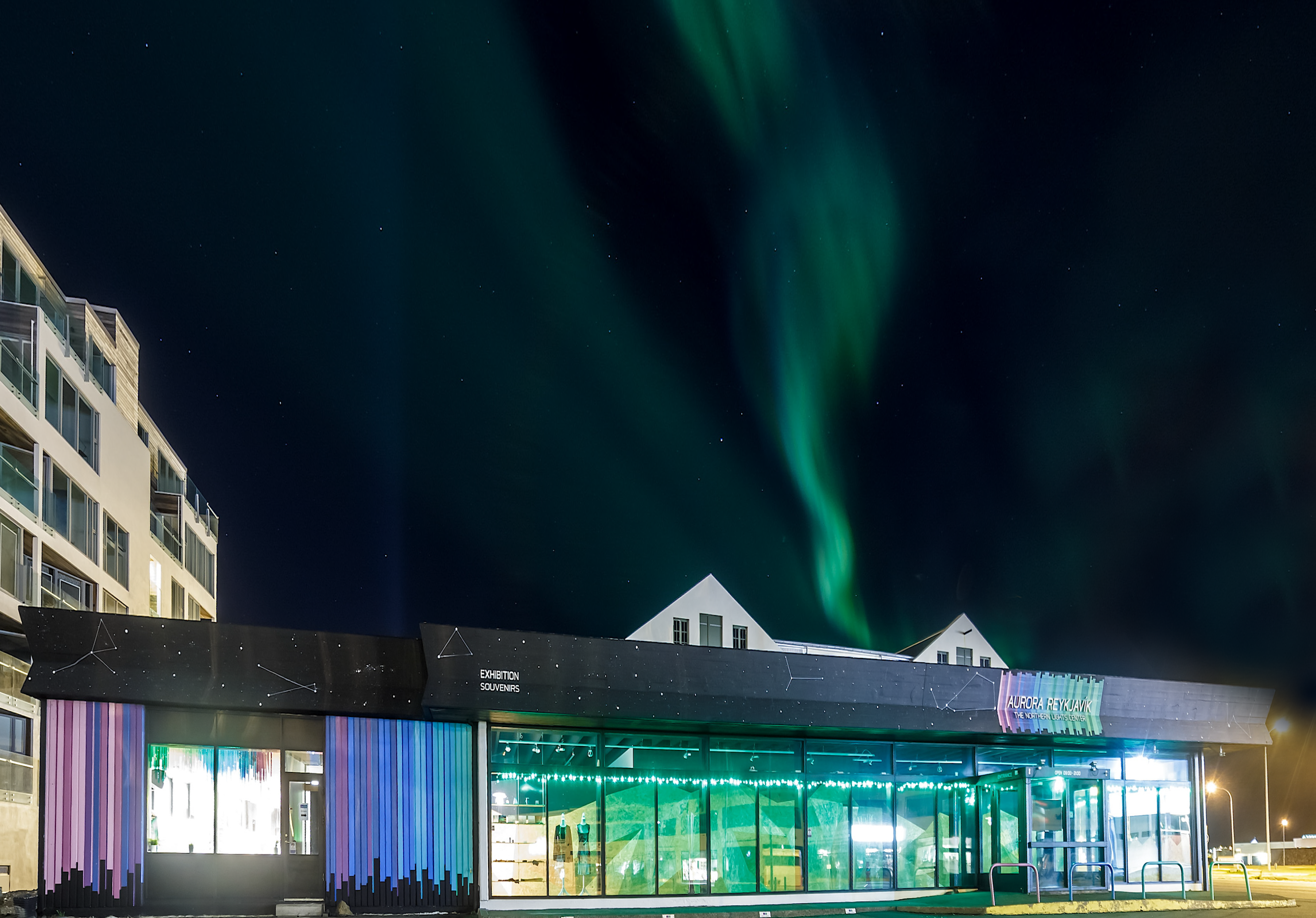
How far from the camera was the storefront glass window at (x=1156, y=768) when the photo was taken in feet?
87.4

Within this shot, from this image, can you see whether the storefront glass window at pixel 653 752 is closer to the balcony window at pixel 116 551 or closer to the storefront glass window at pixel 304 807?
the storefront glass window at pixel 304 807

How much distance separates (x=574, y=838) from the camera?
2138 centimetres

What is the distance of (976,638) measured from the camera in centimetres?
5131

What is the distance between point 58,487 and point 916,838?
27221 millimetres

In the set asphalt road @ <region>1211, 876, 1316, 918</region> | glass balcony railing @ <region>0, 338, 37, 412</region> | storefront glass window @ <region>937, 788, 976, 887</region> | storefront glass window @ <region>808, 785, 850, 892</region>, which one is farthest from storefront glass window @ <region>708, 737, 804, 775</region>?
glass balcony railing @ <region>0, 338, 37, 412</region>

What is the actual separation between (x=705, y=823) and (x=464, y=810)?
4.67m

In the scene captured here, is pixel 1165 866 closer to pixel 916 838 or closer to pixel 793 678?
pixel 916 838

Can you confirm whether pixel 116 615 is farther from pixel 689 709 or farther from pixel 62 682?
pixel 689 709

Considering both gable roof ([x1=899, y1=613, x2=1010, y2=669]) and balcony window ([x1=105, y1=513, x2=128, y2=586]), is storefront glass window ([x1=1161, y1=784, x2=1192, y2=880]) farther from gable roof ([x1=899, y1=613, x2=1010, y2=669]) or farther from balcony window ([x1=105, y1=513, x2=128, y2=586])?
balcony window ([x1=105, y1=513, x2=128, y2=586])

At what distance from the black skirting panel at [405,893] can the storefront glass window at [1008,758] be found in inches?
441

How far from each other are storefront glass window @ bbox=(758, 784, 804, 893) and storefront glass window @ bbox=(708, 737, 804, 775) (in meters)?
0.38

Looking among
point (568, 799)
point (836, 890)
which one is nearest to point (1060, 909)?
point (836, 890)

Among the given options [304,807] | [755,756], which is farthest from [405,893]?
[755,756]

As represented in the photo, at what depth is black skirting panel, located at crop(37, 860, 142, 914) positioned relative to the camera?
1758 centimetres
